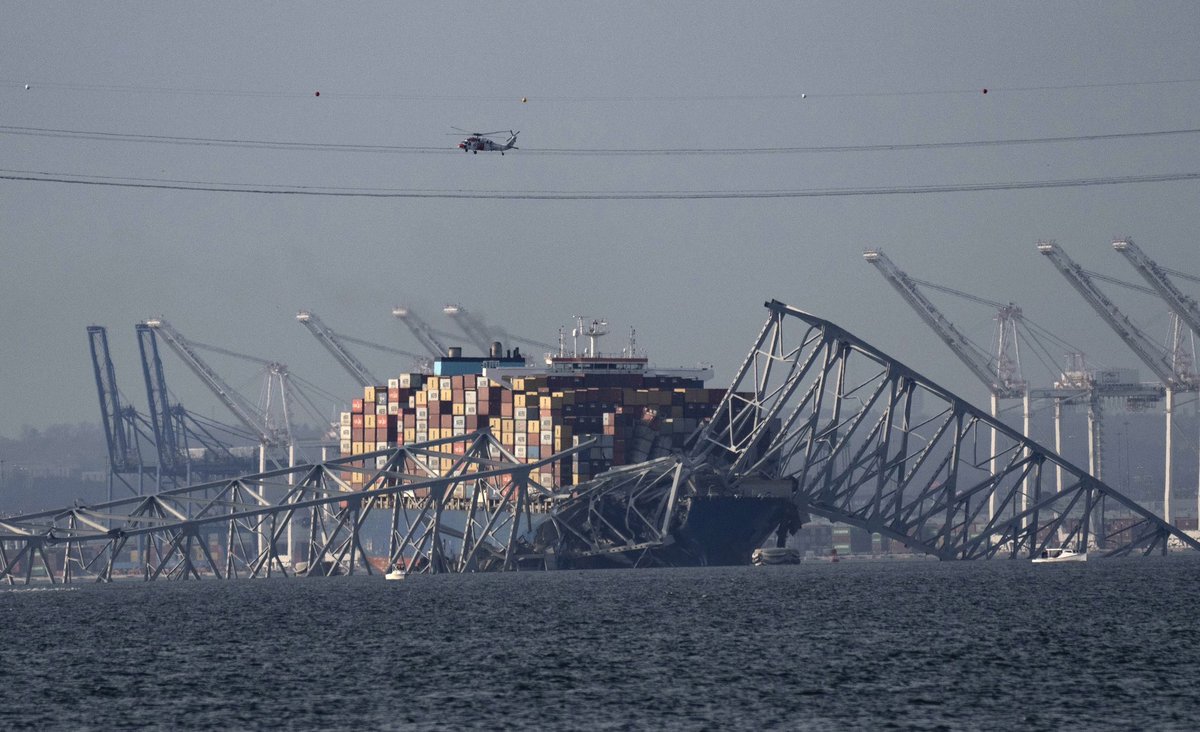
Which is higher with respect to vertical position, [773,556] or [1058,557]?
[1058,557]

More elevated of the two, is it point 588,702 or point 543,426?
point 543,426

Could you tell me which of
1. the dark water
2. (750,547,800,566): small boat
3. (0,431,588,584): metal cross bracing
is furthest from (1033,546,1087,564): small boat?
(0,431,588,584): metal cross bracing

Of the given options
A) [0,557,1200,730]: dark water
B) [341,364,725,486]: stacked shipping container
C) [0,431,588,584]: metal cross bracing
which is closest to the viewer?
[0,557,1200,730]: dark water

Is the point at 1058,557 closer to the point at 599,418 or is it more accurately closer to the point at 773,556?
the point at 773,556

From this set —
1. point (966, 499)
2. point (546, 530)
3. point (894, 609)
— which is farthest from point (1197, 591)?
point (546, 530)

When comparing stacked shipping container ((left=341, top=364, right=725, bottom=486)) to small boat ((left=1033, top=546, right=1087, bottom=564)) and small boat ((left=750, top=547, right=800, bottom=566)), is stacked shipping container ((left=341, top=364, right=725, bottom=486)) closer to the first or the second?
small boat ((left=750, top=547, right=800, bottom=566))

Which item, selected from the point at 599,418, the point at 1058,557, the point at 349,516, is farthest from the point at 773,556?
the point at 349,516

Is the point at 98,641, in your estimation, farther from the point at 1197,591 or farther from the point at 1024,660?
the point at 1197,591

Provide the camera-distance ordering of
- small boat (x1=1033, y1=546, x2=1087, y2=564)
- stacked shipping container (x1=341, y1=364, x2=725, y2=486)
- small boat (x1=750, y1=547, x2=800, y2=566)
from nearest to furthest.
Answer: small boat (x1=1033, y1=546, x2=1087, y2=564), small boat (x1=750, y1=547, x2=800, y2=566), stacked shipping container (x1=341, y1=364, x2=725, y2=486)
